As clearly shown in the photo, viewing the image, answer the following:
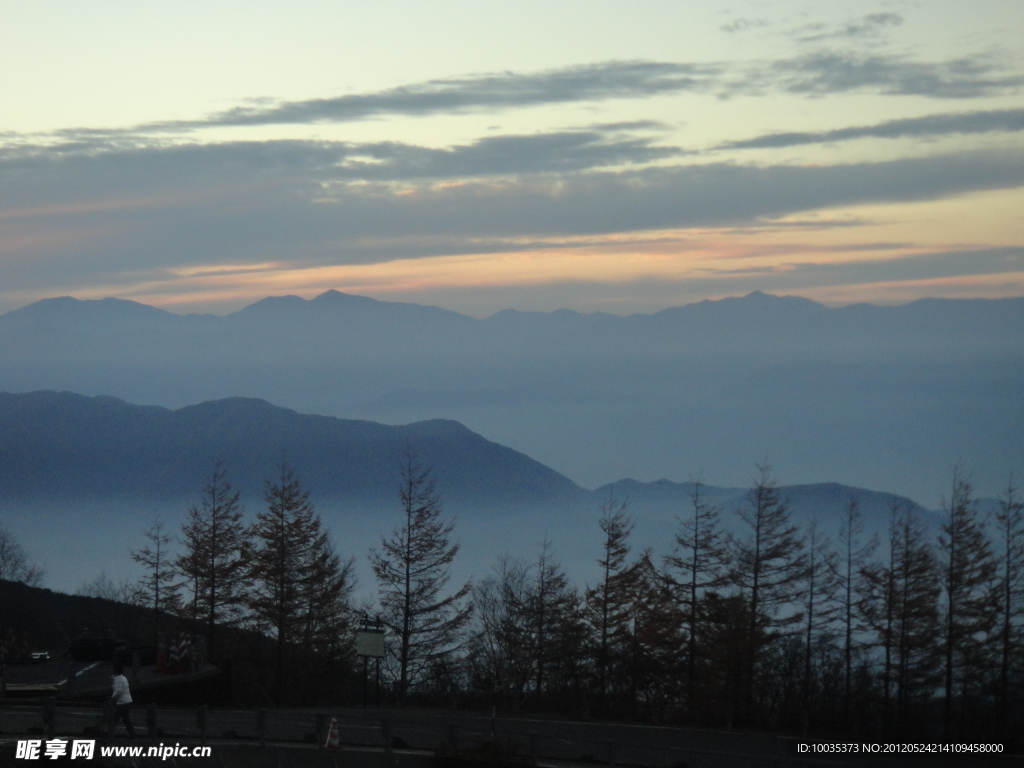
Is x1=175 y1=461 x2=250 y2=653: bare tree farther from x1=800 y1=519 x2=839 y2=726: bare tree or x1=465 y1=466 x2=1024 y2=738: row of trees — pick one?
x1=800 y1=519 x2=839 y2=726: bare tree

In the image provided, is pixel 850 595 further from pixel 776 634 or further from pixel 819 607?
pixel 776 634

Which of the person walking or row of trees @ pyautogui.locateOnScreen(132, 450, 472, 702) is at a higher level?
row of trees @ pyautogui.locateOnScreen(132, 450, 472, 702)

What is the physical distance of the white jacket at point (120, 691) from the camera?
2134 centimetres

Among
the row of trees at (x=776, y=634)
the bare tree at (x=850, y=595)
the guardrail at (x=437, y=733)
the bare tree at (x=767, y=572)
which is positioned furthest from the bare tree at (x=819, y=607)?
the guardrail at (x=437, y=733)

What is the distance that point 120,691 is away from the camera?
70.5 feet

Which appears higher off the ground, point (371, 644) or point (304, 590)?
point (304, 590)

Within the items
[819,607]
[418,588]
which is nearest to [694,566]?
[819,607]

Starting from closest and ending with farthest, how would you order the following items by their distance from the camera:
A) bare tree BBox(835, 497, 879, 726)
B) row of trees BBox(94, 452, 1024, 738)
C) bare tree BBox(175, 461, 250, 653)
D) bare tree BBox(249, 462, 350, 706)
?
1. row of trees BBox(94, 452, 1024, 738)
2. bare tree BBox(249, 462, 350, 706)
3. bare tree BBox(835, 497, 879, 726)
4. bare tree BBox(175, 461, 250, 653)

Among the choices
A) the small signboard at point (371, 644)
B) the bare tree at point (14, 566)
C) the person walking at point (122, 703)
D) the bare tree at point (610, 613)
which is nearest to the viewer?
the person walking at point (122, 703)

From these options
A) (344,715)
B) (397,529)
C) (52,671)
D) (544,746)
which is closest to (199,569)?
(397,529)

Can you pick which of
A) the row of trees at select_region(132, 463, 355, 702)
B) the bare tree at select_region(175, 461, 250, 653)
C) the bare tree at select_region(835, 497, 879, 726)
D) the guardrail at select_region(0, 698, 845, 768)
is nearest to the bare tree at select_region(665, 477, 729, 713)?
the bare tree at select_region(835, 497, 879, 726)

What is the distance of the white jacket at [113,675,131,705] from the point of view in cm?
2134

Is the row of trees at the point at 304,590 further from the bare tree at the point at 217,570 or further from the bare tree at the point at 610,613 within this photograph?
the bare tree at the point at 610,613

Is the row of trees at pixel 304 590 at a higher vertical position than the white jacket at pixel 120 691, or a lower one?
higher
